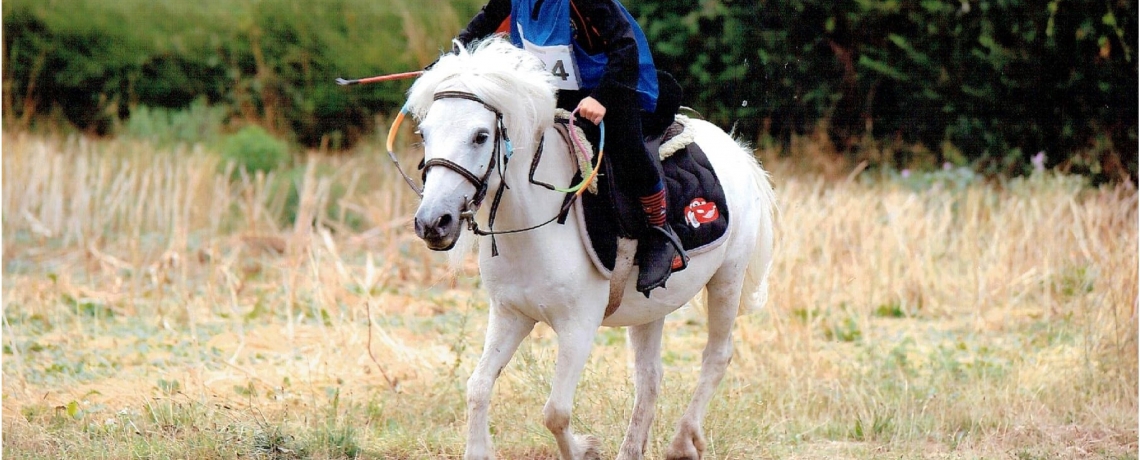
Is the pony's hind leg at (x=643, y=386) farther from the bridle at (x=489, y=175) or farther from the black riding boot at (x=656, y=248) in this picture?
the bridle at (x=489, y=175)

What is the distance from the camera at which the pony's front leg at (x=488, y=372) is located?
4.13 metres

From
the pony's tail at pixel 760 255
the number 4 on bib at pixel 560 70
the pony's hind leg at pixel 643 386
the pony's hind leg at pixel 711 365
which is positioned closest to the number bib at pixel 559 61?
the number 4 on bib at pixel 560 70

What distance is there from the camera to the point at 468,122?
3637mm

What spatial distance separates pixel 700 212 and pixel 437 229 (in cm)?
146

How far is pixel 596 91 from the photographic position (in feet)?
13.3

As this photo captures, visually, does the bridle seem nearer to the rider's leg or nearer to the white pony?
the white pony

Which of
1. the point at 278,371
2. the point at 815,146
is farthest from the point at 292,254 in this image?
the point at 815,146

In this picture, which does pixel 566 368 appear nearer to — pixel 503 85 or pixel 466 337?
pixel 503 85

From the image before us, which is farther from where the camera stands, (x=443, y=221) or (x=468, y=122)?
(x=468, y=122)

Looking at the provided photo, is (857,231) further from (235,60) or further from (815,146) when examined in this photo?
(235,60)

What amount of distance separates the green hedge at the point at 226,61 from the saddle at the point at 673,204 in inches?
409

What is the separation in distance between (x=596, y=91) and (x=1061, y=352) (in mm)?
4200

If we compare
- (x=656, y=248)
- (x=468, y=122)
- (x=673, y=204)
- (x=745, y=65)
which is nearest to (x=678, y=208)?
(x=673, y=204)

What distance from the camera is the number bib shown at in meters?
4.15
